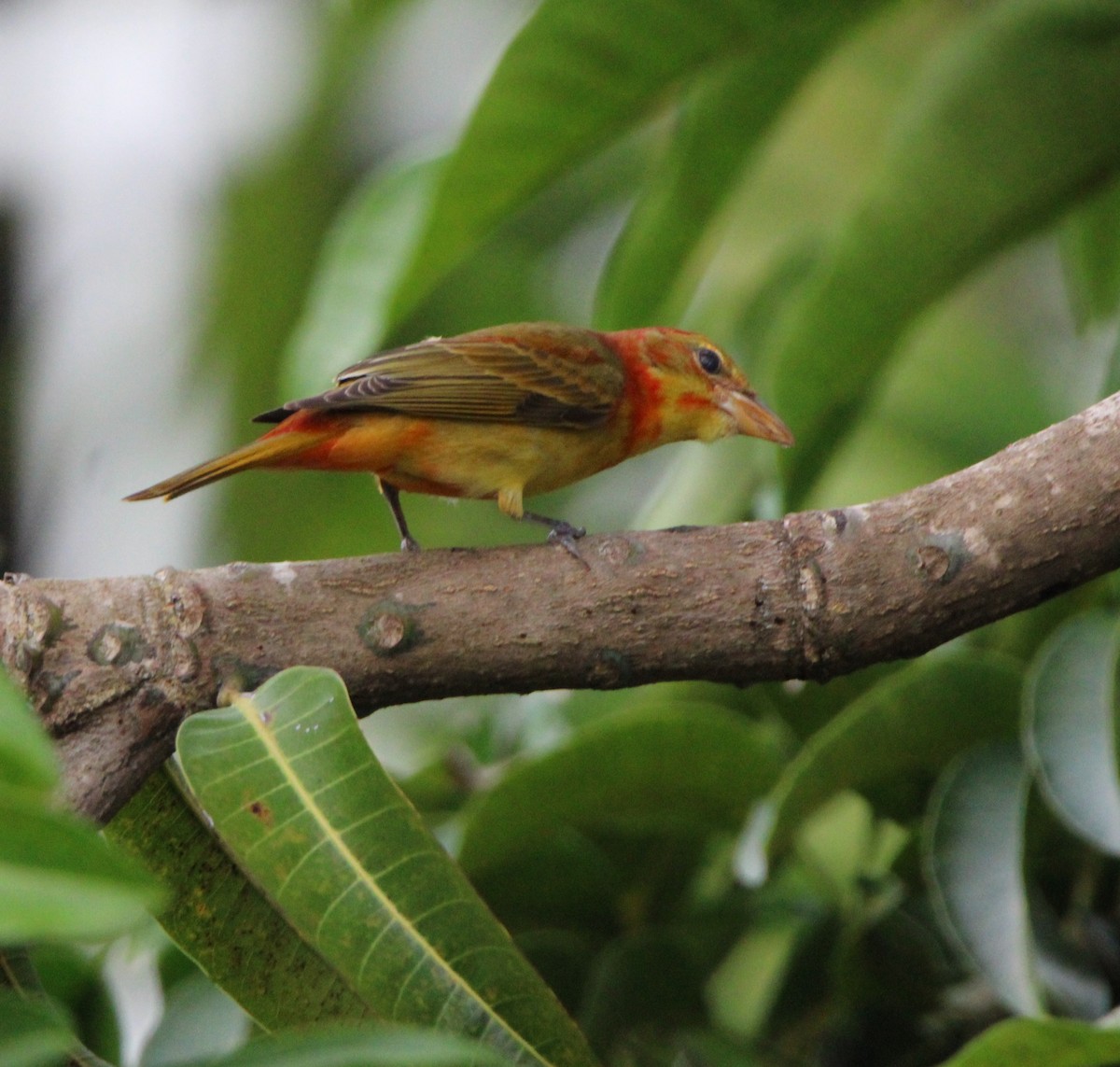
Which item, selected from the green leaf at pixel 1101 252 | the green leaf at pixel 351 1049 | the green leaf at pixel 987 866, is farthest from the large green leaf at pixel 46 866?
the green leaf at pixel 1101 252

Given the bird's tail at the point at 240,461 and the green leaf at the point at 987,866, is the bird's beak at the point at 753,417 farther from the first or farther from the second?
the bird's tail at the point at 240,461

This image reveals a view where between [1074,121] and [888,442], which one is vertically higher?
[1074,121]

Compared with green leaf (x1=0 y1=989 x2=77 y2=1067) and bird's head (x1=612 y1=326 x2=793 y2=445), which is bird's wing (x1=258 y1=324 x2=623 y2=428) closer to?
bird's head (x1=612 y1=326 x2=793 y2=445)

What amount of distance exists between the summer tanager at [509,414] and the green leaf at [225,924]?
2.04ft

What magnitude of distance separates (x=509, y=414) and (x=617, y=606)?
3.47 feet

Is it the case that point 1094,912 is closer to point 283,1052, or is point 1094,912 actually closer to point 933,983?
point 933,983

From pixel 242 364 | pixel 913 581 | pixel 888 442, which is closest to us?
pixel 913 581

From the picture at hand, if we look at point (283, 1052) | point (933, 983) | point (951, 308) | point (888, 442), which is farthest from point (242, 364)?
point (283, 1052)

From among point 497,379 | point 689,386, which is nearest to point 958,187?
point 689,386

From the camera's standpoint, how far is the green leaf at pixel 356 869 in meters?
1.42

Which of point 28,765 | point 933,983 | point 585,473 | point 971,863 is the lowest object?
point 933,983

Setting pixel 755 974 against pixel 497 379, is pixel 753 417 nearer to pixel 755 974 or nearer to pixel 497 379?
pixel 497 379

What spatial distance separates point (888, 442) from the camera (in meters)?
4.23

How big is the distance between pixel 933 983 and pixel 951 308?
4.08 metres
